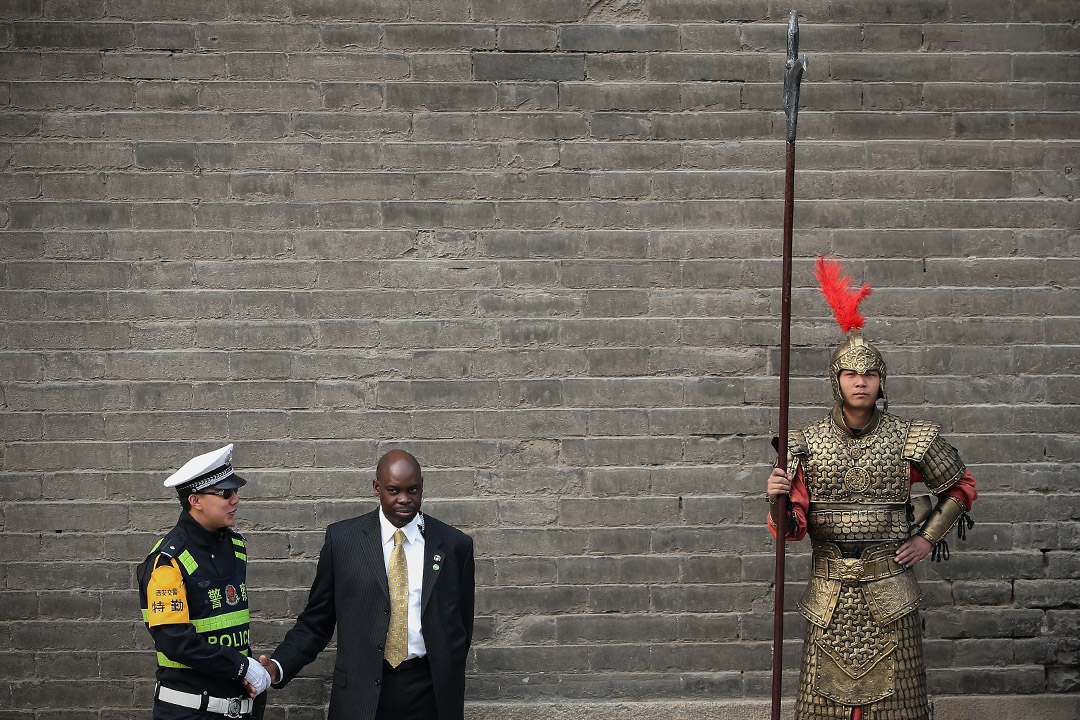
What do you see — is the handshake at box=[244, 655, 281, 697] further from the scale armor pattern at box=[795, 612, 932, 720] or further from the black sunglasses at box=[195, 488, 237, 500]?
the scale armor pattern at box=[795, 612, 932, 720]

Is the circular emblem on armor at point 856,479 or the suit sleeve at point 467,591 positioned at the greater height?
the circular emblem on armor at point 856,479

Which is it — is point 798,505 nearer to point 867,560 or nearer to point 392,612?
point 867,560

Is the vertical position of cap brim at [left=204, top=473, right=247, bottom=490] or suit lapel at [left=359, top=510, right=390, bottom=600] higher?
cap brim at [left=204, top=473, right=247, bottom=490]

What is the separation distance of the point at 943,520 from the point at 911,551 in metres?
0.23

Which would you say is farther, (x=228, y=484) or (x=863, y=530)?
(x=863, y=530)

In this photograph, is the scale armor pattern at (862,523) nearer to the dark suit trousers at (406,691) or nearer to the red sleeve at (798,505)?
the red sleeve at (798,505)

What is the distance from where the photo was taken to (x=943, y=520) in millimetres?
4648

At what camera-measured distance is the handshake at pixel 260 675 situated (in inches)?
162

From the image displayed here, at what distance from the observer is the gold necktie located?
4285 mm

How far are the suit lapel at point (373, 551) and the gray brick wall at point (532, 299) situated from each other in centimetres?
111

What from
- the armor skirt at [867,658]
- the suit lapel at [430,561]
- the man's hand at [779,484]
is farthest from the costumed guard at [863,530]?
the suit lapel at [430,561]

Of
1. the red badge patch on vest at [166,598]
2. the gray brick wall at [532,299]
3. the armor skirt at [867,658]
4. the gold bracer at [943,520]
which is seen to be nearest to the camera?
the red badge patch on vest at [166,598]

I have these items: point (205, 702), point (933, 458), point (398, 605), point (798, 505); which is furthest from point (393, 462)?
point (933, 458)

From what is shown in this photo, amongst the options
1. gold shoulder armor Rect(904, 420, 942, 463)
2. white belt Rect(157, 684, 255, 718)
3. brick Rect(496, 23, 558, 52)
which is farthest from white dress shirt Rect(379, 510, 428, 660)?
brick Rect(496, 23, 558, 52)
